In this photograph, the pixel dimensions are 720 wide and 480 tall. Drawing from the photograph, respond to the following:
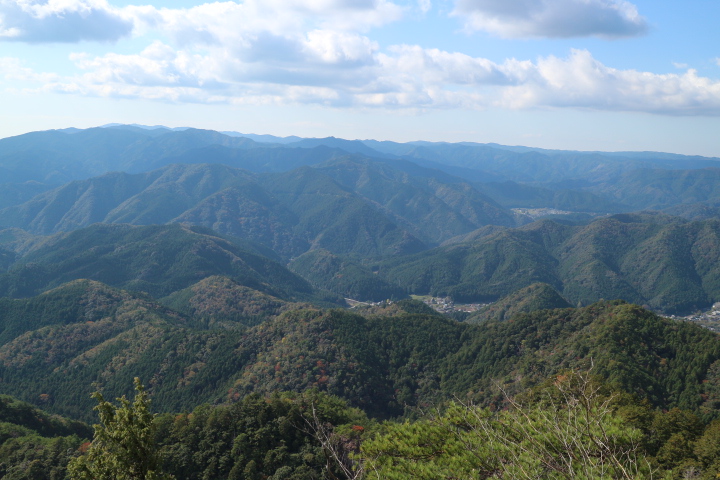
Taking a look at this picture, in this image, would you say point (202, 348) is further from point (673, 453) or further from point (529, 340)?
point (673, 453)

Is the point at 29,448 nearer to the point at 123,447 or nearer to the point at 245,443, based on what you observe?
the point at 245,443

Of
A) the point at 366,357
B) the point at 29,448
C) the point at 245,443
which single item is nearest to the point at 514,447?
the point at 245,443

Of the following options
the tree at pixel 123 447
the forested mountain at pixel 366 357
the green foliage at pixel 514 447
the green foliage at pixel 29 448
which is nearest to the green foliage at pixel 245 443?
the green foliage at pixel 29 448

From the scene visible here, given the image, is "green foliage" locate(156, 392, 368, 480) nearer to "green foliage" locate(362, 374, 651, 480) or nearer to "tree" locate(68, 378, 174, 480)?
"tree" locate(68, 378, 174, 480)

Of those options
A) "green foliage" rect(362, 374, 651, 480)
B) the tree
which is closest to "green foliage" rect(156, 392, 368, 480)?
the tree

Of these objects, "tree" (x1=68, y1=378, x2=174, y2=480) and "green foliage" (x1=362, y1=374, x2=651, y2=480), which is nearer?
"green foliage" (x1=362, y1=374, x2=651, y2=480)

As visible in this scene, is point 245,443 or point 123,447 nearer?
point 123,447

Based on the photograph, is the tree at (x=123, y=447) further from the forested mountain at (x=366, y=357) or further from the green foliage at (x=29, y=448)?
the forested mountain at (x=366, y=357)

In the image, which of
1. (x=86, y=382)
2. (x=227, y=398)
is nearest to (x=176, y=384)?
(x=227, y=398)
